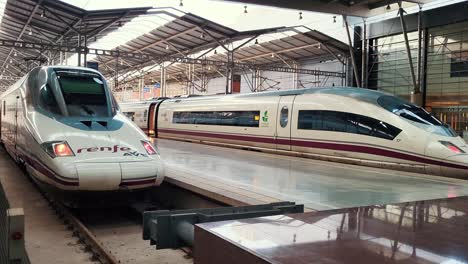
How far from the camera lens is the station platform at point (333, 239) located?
2.10m

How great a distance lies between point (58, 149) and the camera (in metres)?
5.99

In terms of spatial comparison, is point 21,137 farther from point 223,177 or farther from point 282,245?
point 282,245

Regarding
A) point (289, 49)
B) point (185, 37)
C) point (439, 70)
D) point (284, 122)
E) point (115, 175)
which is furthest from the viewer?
point (289, 49)

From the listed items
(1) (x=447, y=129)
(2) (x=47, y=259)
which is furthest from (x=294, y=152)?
(2) (x=47, y=259)

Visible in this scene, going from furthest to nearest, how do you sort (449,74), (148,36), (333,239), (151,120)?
(148,36) < (449,74) < (151,120) < (333,239)

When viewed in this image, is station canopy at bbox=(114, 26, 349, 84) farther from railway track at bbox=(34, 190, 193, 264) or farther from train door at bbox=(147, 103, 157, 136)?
railway track at bbox=(34, 190, 193, 264)

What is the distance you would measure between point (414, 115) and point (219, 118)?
7264 mm

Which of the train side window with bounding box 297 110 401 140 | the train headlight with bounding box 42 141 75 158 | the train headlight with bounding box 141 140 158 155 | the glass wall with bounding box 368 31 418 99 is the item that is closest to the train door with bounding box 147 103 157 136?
the train side window with bounding box 297 110 401 140

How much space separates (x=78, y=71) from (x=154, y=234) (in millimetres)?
5755

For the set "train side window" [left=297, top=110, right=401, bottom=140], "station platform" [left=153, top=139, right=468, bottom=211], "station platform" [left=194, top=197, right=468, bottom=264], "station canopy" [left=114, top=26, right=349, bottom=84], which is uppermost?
"station canopy" [left=114, top=26, right=349, bottom=84]

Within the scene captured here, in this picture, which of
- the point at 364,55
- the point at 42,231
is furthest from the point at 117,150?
the point at 364,55

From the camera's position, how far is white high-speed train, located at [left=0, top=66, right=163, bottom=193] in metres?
5.88

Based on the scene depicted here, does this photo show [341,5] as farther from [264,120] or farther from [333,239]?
[333,239]

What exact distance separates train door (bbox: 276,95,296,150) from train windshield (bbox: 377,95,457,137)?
8.84 ft
